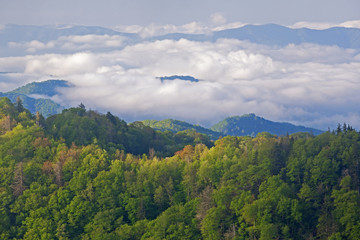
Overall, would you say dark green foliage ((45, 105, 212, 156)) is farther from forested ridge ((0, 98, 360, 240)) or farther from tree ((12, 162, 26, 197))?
tree ((12, 162, 26, 197))

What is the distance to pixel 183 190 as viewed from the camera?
87312mm

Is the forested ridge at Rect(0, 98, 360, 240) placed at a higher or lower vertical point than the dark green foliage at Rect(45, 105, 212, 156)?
lower

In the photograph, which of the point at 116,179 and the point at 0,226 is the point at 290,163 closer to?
the point at 116,179

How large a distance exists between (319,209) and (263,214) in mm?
8991

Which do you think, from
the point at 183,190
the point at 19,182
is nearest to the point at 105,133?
the point at 19,182

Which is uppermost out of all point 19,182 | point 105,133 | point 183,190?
point 105,133

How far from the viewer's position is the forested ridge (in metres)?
77.9

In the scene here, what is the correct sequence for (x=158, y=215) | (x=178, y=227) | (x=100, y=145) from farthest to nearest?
1. (x=100, y=145)
2. (x=158, y=215)
3. (x=178, y=227)

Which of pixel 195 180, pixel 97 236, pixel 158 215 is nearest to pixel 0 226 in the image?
pixel 97 236

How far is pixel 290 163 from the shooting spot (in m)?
89.2

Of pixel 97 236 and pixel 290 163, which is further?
pixel 290 163

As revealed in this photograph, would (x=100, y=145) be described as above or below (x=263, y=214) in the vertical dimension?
above

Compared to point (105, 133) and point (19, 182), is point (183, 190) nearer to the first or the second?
point (19, 182)

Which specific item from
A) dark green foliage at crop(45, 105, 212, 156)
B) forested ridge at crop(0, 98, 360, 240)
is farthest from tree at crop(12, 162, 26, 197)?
dark green foliage at crop(45, 105, 212, 156)
